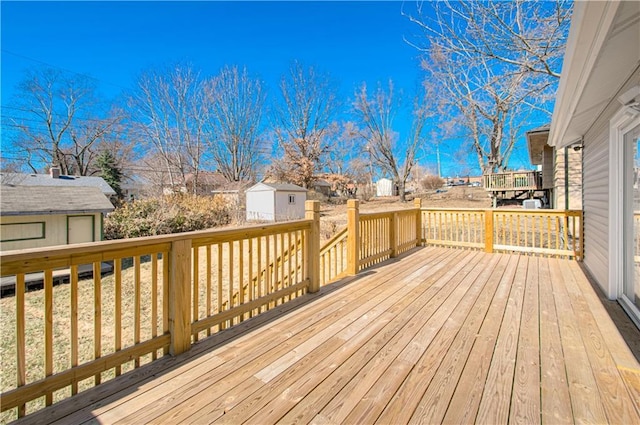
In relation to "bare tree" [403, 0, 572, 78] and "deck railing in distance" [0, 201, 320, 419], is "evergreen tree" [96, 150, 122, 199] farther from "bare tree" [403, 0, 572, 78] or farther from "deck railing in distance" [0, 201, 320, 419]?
"bare tree" [403, 0, 572, 78]

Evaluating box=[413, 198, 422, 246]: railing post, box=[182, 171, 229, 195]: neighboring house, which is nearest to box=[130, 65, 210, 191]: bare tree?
box=[182, 171, 229, 195]: neighboring house

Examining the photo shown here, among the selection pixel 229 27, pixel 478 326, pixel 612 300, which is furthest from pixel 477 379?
pixel 229 27

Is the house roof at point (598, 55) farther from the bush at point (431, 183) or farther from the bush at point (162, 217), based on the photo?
the bush at point (431, 183)

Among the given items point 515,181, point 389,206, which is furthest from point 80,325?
point 515,181

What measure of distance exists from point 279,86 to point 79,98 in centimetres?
1348

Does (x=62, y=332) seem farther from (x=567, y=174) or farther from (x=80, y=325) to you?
(x=567, y=174)

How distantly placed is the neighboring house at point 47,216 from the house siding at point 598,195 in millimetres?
11974

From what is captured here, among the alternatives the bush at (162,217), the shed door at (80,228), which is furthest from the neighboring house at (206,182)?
the shed door at (80,228)

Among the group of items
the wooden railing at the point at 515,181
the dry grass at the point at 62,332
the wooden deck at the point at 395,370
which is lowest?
the dry grass at the point at 62,332

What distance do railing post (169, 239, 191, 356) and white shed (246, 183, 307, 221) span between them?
14.9m

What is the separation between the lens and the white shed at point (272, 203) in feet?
59.0

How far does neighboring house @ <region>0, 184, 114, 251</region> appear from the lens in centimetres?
808

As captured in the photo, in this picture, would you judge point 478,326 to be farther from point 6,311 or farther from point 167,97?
point 167,97

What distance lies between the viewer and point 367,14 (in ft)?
30.3
